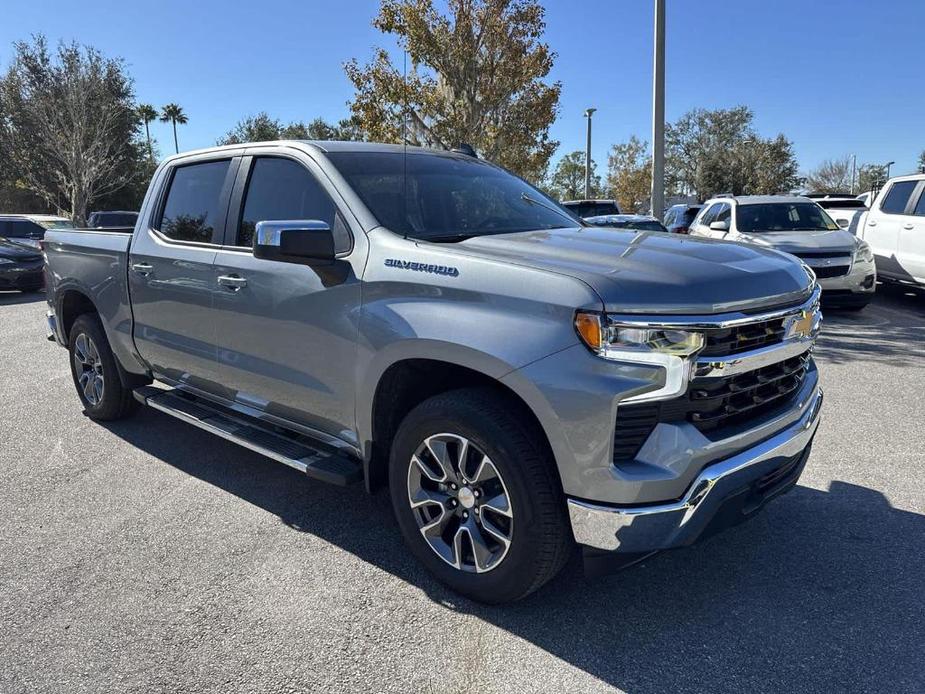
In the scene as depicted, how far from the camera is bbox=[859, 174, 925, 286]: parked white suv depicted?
31.7ft

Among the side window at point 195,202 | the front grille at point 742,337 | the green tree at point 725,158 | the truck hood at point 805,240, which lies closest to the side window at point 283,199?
the side window at point 195,202

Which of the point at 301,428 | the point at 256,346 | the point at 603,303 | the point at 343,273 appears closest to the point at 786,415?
the point at 603,303

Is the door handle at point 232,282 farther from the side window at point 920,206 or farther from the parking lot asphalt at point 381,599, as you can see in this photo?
the side window at point 920,206

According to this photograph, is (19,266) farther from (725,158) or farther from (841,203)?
(725,158)

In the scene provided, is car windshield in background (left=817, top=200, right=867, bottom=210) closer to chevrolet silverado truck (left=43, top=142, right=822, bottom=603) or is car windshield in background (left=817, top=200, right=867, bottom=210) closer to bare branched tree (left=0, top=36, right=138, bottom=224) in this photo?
chevrolet silverado truck (left=43, top=142, right=822, bottom=603)

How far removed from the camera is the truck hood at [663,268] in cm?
241

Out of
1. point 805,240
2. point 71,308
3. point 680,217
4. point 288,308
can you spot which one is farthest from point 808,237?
point 71,308

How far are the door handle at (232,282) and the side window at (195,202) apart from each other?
392 millimetres

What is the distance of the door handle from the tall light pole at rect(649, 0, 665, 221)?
12117 millimetres

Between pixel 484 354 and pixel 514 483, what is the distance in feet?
1.59

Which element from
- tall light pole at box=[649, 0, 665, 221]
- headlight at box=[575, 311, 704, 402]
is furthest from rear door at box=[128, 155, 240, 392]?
tall light pole at box=[649, 0, 665, 221]

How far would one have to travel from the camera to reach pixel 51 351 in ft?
27.7

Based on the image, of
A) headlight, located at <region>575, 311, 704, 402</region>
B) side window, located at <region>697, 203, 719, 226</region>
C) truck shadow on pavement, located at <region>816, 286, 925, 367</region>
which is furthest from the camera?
side window, located at <region>697, 203, 719, 226</region>

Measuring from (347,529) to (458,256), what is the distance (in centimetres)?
164
